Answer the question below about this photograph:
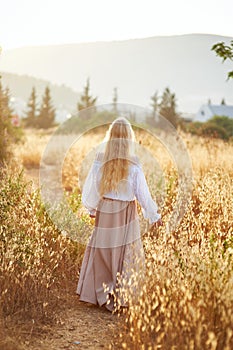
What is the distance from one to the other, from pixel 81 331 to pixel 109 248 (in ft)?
2.89

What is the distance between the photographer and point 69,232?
579 centimetres

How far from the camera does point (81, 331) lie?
13.5ft

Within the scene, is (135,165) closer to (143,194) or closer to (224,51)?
(143,194)

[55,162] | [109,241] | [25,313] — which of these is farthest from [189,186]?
[55,162]

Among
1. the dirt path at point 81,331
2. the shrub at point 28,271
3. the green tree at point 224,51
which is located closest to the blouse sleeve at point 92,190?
the shrub at point 28,271

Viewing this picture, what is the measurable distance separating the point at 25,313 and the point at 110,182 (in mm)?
1318

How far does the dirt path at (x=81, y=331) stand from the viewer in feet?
12.4

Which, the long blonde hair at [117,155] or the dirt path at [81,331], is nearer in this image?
the dirt path at [81,331]

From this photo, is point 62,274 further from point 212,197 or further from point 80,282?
point 212,197

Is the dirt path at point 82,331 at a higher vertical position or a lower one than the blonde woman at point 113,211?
lower

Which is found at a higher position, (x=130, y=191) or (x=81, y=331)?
(x=130, y=191)

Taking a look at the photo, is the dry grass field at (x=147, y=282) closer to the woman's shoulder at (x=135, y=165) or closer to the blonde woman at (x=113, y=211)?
the blonde woman at (x=113, y=211)

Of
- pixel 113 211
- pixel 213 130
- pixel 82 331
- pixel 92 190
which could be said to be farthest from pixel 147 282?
pixel 213 130

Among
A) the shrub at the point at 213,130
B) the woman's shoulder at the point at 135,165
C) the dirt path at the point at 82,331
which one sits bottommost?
the dirt path at the point at 82,331
